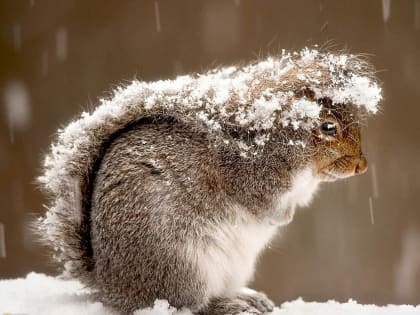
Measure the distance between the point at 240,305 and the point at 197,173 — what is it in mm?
487

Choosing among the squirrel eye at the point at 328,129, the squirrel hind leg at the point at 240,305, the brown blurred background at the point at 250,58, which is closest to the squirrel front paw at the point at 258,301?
the squirrel hind leg at the point at 240,305

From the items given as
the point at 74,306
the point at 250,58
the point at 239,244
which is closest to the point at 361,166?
the point at 239,244

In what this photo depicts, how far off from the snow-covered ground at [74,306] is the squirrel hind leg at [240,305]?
0.17 ft

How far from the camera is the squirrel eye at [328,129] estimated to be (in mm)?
2508

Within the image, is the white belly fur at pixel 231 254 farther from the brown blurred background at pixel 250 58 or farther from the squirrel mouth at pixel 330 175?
the brown blurred background at pixel 250 58

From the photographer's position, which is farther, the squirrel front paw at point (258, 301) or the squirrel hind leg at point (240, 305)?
the squirrel front paw at point (258, 301)

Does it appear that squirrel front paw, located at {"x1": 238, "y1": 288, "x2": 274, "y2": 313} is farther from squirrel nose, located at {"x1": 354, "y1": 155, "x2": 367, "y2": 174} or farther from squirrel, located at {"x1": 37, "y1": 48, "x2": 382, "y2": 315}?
squirrel nose, located at {"x1": 354, "y1": 155, "x2": 367, "y2": 174}

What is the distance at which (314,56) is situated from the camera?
261 centimetres

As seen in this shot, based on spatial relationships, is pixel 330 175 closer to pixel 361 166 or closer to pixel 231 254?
pixel 361 166

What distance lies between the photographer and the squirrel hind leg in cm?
243

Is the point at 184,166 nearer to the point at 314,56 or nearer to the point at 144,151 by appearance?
the point at 144,151

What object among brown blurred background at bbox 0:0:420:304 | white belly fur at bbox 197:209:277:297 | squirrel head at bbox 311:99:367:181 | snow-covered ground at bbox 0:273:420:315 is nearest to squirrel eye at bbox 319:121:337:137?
squirrel head at bbox 311:99:367:181

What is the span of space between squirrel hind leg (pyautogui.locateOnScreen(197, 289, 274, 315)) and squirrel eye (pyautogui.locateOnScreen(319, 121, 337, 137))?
2.05 feet

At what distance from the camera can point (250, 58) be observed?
5305mm
